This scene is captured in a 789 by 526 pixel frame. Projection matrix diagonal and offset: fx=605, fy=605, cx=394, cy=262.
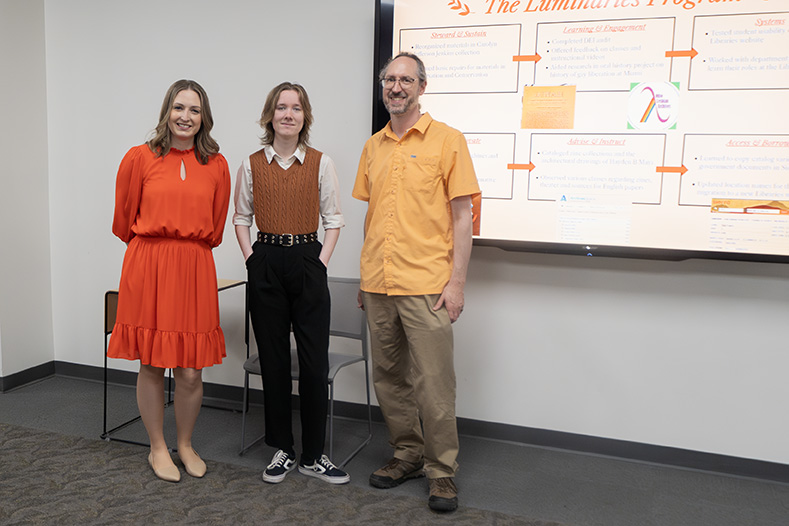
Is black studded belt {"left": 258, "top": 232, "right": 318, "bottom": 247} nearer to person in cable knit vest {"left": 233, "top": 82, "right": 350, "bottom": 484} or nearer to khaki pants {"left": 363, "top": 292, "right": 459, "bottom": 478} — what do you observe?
person in cable knit vest {"left": 233, "top": 82, "right": 350, "bottom": 484}

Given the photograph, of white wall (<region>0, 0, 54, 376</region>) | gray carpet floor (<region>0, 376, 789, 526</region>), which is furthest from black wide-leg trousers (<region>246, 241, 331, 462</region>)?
white wall (<region>0, 0, 54, 376</region>)

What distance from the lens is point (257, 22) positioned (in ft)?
10.7

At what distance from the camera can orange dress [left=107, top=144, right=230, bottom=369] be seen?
2.45m

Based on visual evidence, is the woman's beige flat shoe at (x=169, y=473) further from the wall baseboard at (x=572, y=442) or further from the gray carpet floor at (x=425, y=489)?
the wall baseboard at (x=572, y=442)

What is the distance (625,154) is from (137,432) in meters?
2.71

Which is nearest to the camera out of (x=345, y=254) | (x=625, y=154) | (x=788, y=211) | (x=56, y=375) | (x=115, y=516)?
(x=115, y=516)

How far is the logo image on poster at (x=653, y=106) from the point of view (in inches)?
102

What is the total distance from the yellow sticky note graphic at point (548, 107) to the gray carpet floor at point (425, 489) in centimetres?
156

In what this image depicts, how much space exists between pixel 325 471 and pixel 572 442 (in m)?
1.23

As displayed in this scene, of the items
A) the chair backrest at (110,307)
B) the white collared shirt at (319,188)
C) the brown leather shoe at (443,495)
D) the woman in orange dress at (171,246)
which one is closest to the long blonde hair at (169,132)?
the woman in orange dress at (171,246)

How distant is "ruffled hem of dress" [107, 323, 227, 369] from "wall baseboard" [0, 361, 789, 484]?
1.00 metres

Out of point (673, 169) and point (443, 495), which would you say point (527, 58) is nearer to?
point (673, 169)

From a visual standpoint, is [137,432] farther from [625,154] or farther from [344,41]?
[625,154]

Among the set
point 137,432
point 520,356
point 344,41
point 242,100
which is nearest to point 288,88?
point 344,41
